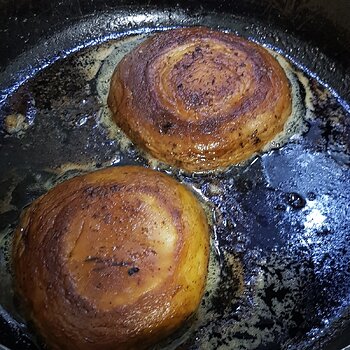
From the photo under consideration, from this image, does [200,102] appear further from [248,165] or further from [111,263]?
[111,263]

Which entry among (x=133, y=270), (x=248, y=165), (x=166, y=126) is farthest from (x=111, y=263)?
(x=248, y=165)

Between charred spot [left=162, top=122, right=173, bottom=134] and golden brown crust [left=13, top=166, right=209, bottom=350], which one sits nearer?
golden brown crust [left=13, top=166, right=209, bottom=350]

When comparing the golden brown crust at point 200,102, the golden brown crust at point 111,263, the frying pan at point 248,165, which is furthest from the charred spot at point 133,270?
the golden brown crust at point 200,102

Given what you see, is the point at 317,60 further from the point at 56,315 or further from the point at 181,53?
the point at 56,315

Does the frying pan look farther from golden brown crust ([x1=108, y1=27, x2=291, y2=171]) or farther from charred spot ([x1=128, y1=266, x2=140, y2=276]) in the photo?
charred spot ([x1=128, y1=266, x2=140, y2=276])

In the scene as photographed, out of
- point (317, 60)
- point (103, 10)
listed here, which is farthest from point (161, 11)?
point (317, 60)

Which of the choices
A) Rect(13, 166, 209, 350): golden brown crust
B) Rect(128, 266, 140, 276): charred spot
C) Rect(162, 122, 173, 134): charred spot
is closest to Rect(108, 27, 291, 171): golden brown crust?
Rect(162, 122, 173, 134): charred spot
